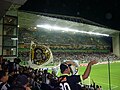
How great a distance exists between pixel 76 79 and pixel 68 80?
0.11m

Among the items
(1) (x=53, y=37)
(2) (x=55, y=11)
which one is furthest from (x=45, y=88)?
(1) (x=53, y=37)

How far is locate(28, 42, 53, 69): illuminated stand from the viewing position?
486 cm

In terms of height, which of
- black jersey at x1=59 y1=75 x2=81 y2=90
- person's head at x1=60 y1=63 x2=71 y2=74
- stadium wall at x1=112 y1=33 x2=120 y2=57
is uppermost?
stadium wall at x1=112 y1=33 x2=120 y2=57

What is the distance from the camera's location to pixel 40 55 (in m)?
4.92

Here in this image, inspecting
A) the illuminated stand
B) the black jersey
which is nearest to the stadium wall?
the illuminated stand

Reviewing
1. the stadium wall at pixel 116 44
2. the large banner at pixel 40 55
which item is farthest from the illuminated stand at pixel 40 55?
the stadium wall at pixel 116 44

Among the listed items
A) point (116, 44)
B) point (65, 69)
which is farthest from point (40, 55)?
point (116, 44)

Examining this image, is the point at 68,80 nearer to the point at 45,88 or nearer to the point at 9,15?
the point at 45,88

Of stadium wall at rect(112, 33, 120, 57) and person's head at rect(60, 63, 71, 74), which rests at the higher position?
stadium wall at rect(112, 33, 120, 57)

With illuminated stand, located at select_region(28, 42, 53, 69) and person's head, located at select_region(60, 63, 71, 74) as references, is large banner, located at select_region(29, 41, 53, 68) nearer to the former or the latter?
illuminated stand, located at select_region(28, 42, 53, 69)

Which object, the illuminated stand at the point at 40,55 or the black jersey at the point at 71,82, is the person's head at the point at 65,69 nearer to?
the black jersey at the point at 71,82

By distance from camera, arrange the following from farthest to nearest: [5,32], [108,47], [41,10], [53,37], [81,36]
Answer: [108,47], [81,36], [53,37], [41,10], [5,32]

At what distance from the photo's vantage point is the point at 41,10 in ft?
58.1

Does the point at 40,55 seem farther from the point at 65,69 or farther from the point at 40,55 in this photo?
the point at 65,69
